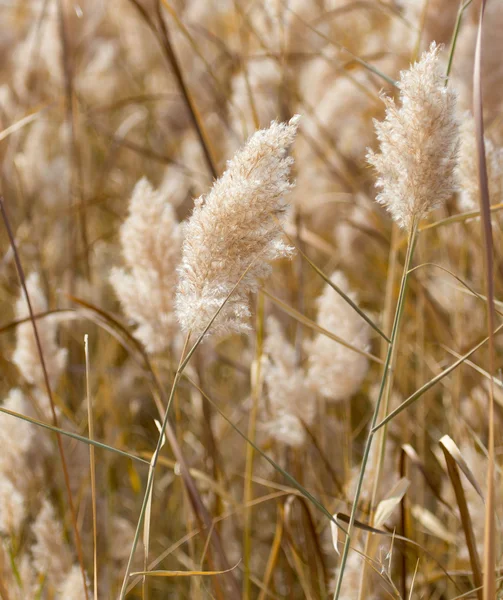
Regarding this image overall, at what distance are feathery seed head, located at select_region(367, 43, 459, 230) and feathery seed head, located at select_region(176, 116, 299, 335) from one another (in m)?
0.10

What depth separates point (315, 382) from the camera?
116cm

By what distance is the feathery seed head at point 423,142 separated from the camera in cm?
58

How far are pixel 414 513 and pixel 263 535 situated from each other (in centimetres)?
44

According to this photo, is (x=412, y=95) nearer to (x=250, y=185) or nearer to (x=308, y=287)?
(x=250, y=185)

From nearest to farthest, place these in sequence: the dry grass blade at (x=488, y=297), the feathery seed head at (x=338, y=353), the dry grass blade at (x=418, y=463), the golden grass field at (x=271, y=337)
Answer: the dry grass blade at (x=488, y=297) → the golden grass field at (x=271, y=337) → the dry grass blade at (x=418, y=463) → the feathery seed head at (x=338, y=353)

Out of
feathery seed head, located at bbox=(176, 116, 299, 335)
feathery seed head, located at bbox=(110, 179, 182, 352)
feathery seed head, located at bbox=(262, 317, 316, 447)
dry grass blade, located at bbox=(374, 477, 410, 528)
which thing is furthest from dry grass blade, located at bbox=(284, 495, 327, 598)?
feathery seed head, located at bbox=(176, 116, 299, 335)

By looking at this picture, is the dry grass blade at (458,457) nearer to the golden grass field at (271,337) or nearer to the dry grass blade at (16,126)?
the golden grass field at (271,337)

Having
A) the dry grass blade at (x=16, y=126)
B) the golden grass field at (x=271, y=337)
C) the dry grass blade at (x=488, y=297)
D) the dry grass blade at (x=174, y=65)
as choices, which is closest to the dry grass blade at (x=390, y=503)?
the golden grass field at (x=271, y=337)

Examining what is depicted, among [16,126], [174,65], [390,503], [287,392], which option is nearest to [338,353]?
[287,392]

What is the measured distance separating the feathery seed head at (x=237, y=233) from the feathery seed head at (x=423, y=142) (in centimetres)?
10

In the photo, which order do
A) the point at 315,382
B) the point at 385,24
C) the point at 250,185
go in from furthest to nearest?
the point at 385,24, the point at 315,382, the point at 250,185

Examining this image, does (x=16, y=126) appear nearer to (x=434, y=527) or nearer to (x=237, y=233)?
(x=237, y=233)

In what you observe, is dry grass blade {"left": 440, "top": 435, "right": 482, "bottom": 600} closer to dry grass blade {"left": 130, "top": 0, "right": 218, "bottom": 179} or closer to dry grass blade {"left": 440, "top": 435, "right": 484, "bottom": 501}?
dry grass blade {"left": 440, "top": 435, "right": 484, "bottom": 501}

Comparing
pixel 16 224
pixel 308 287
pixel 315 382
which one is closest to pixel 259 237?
pixel 315 382
